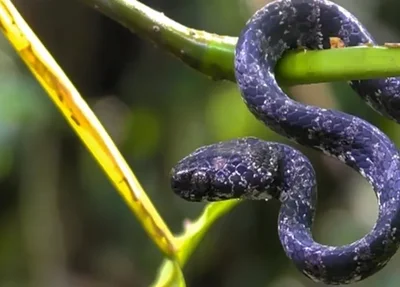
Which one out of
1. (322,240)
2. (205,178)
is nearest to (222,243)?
(322,240)

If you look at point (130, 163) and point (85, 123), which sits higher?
point (85, 123)

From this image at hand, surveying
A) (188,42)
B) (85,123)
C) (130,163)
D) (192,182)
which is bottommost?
(130,163)

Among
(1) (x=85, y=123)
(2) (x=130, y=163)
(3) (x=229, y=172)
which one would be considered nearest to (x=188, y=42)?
(1) (x=85, y=123)

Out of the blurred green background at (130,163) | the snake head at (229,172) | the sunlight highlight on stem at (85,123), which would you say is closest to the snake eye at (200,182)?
the snake head at (229,172)

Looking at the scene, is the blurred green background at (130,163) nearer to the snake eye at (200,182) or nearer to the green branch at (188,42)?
the snake eye at (200,182)

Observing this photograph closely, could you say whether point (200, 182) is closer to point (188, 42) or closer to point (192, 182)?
point (192, 182)

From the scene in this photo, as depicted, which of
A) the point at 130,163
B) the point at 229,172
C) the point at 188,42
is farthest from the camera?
the point at 130,163

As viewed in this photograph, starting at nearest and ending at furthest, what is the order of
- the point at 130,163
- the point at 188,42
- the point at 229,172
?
the point at 188,42, the point at 229,172, the point at 130,163

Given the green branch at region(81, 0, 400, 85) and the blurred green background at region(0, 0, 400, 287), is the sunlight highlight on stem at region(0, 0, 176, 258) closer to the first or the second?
A: the green branch at region(81, 0, 400, 85)
